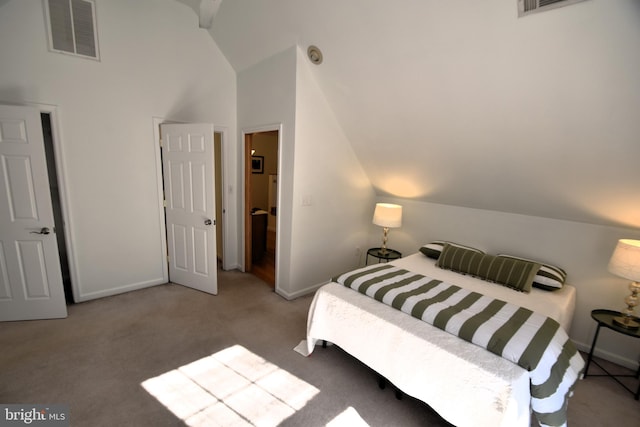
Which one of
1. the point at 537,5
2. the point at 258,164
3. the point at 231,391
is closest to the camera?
the point at 537,5

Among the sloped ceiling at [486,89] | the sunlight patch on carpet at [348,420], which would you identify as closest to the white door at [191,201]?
the sloped ceiling at [486,89]

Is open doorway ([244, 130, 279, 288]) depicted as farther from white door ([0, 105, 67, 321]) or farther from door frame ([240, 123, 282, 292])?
white door ([0, 105, 67, 321])

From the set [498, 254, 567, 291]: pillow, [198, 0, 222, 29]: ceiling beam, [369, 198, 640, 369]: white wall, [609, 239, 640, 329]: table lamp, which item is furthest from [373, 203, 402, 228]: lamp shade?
[198, 0, 222, 29]: ceiling beam

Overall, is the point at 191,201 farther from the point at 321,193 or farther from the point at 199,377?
the point at 199,377

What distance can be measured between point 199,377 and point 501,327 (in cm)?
213

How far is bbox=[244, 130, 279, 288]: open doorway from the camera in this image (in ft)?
12.7

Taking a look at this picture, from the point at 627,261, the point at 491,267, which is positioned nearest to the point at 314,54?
the point at 491,267

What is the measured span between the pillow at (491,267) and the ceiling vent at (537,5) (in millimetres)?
2020

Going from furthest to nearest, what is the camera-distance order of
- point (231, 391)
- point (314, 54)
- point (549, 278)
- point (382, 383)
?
1. point (314, 54)
2. point (549, 278)
3. point (382, 383)
4. point (231, 391)

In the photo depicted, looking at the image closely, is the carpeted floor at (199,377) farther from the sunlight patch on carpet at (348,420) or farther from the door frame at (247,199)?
the door frame at (247,199)

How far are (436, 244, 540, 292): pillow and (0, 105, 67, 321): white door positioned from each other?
12.7 ft

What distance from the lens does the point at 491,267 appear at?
271 centimetres

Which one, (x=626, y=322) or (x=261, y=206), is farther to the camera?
(x=261, y=206)

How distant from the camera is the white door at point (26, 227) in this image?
8.03 feet
